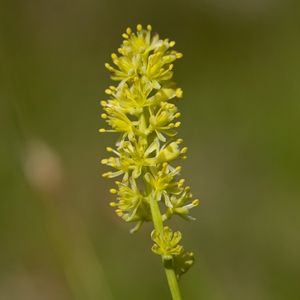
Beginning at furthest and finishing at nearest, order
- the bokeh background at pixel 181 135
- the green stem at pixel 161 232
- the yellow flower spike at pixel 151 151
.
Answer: the bokeh background at pixel 181 135, the yellow flower spike at pixel 151 151, the green stem at pixel 161 232

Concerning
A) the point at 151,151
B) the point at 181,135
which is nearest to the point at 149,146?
the point at 151,151

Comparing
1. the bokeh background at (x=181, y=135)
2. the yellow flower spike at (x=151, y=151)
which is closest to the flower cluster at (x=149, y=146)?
the yellow flower spike at (x=151, y=151)

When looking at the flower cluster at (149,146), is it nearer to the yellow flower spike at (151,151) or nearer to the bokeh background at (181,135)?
the yellow flower spike at (151,151)

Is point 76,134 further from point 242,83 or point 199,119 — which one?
point 242,83

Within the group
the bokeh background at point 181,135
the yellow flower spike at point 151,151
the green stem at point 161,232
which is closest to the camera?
the green stem at point 161,232

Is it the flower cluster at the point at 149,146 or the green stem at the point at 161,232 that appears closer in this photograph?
the green stem at the point at 161,232

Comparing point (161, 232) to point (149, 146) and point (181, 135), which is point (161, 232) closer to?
point (149, 146)

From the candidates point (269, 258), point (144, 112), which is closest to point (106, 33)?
point (269, 258)
